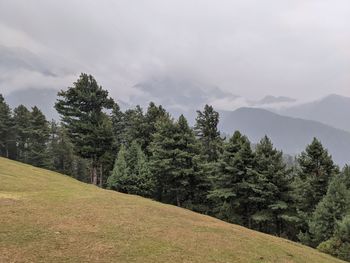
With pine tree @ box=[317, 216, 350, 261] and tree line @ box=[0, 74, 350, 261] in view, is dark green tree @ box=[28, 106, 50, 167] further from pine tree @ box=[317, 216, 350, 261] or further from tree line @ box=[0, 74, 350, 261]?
pine tree @ box=[317, 216, 350, 261]

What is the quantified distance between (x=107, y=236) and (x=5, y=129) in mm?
70911

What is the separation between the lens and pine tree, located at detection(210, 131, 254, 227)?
140 ft

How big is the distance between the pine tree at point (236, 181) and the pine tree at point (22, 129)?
50.7 meters

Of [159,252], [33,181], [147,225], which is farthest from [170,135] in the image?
[159,252]

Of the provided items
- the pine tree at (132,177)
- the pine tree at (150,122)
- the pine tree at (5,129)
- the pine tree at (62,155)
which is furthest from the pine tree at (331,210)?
the pine tree at (5,129)

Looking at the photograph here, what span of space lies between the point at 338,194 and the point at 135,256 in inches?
912

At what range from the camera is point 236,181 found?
44.2 metres

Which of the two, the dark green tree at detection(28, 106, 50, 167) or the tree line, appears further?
the dark green tree at detection(28, 106, 50, 167)

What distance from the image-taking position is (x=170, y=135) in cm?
4950

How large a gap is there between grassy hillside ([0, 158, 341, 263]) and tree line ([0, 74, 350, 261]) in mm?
11867

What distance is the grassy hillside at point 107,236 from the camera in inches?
568

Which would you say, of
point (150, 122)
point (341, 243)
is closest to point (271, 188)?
point (341, 243)

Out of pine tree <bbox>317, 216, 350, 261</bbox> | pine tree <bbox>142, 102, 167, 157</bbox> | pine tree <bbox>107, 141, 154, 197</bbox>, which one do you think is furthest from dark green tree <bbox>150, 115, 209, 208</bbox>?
pine tree <bbox>317, 216, 350, 261</bbox>

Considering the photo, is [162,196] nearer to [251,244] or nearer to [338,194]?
[338,194]
